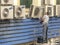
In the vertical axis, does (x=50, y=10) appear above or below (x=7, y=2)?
below

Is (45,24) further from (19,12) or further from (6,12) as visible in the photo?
(6,12)

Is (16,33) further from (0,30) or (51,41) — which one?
(51,41)

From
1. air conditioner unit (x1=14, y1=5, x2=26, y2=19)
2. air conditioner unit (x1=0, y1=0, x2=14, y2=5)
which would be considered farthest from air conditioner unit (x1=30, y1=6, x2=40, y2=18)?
air conditioner unit (x1=0, y1=0, x2=14, y2=5)

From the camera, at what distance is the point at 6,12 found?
28.0 feet

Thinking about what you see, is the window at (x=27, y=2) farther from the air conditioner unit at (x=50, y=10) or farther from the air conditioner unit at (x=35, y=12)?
the air conditioner unit at (x=50, y=10)

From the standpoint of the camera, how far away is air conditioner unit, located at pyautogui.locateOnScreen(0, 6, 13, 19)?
845cm

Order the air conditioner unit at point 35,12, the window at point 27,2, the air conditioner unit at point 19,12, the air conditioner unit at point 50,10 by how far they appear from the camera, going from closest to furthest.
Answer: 1. the air conditioner unit at point 19,12
2. the window at point 27,2
3. the air conditioner unit at point 35,12
4. the air conditioner unit at point 50,10

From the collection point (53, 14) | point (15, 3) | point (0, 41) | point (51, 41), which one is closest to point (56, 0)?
point (53, 14)

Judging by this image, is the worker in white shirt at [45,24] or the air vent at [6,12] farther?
the worker in white shirt at [45,24]

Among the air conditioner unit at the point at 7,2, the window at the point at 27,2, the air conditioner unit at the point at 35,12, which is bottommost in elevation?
the air conditioner unit at the point at 35,12

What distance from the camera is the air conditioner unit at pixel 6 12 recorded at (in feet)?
27.7

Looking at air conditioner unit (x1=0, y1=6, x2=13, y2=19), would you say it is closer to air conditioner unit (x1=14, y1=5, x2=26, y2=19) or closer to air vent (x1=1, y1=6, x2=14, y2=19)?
air vent (x1=1, y1=6, x2=14, y2=19)

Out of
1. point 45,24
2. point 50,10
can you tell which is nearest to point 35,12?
point 45,24

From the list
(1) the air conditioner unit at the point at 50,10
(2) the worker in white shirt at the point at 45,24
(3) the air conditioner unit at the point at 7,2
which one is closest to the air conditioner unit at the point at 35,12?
(2) the worker in white shirt at the point at 45,24
